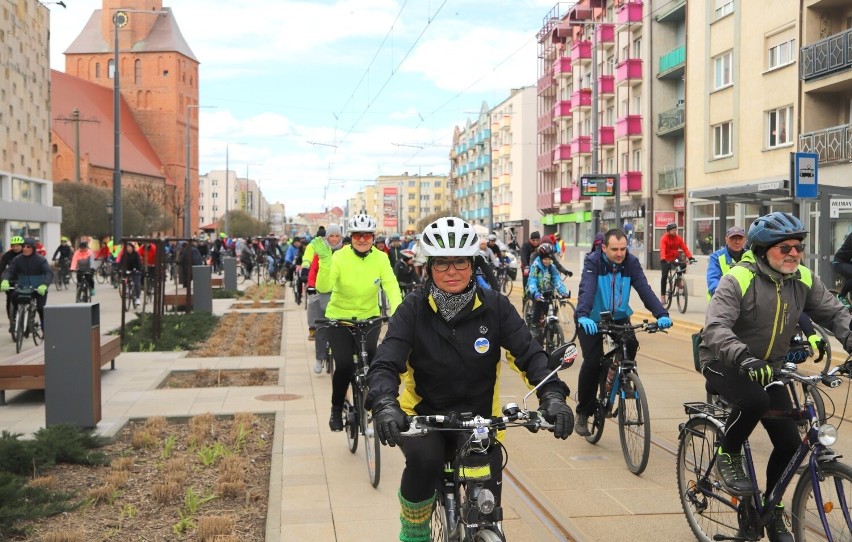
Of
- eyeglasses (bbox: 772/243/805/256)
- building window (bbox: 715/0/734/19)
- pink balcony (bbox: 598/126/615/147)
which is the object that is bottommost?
eyeglasses (bbox: 772/243/805/256)

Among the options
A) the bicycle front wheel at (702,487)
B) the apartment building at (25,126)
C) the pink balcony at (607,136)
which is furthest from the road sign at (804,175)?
the pink balcony at (607,136)

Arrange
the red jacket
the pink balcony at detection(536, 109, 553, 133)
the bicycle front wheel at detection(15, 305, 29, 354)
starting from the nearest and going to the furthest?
the bicycle front wheel at detection(15, 305, 29, 354) → the red jacket → the pink balcony at detection(536, 109, 553, 133)

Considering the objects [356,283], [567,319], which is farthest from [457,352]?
[567,319]

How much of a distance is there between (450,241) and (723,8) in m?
35.5

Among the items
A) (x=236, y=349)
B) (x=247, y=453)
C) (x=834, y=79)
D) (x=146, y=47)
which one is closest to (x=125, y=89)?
(x=146, y=47)

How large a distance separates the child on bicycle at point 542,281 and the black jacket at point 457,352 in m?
10.1

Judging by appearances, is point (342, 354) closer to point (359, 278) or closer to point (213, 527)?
point (359, 278)

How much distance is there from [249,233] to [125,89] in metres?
26.7

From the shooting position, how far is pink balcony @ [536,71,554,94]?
7088 centimetres

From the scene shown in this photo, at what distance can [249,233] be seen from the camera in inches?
5084

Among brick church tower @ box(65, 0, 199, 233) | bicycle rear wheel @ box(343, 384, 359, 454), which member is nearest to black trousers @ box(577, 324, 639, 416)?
bicycle rear wheel @ box(343, 384, 359, 454)

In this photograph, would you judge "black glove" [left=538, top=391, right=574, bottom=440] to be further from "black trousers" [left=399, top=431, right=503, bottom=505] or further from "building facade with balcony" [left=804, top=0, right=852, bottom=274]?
"building facade with balcony" [left=804, top=0, right=852, bottom=274]

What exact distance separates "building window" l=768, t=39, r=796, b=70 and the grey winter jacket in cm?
2824

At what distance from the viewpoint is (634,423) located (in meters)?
7.05
